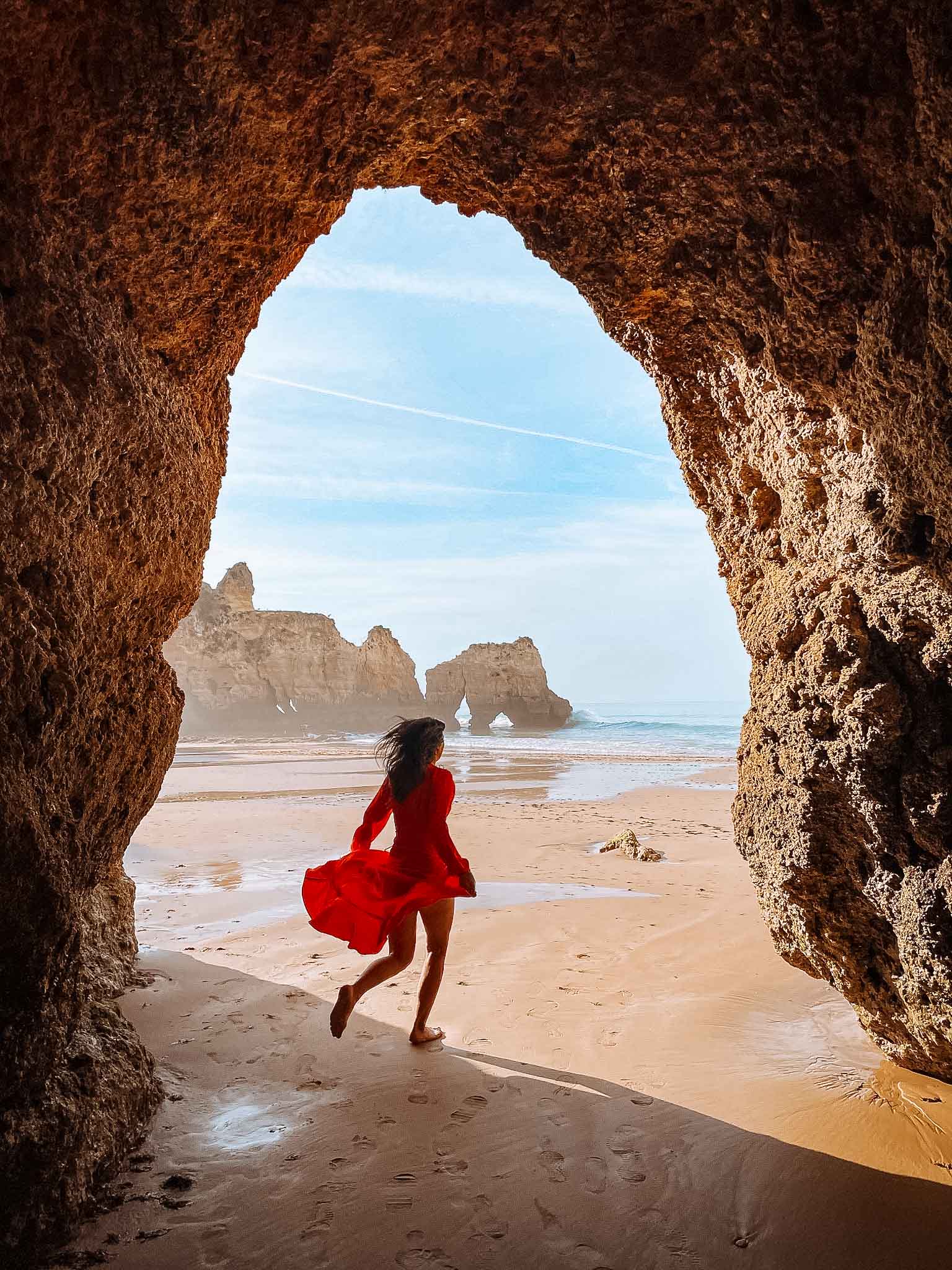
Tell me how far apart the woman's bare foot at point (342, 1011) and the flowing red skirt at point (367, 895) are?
0.20 meters

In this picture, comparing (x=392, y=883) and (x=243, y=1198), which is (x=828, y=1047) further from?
(x=243, y=1198)

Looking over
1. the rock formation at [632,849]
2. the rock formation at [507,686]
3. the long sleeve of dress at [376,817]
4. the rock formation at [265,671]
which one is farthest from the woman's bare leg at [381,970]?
the rock formation at [507,686]

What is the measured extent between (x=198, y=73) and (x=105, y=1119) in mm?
3385

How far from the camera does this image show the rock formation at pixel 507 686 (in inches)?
1887

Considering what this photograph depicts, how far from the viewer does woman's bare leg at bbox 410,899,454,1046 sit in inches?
133

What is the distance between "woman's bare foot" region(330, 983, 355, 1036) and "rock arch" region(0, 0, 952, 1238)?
29.5 inches

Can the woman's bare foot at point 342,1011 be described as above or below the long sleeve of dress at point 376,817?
below

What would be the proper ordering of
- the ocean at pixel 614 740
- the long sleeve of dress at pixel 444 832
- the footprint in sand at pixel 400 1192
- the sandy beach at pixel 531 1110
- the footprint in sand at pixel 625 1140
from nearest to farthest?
the sandy beach at pixel 531 1110
the footprint in sand at pixel 400 1192
the footprint in sand at pixel 625 1140
the long sleeve of dress at pixel 444 832
the ocean at pixel 614 740

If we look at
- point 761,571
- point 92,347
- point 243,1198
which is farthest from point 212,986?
point 761,571

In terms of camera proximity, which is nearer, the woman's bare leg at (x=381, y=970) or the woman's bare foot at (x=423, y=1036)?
the woman's bare leg at (x=381, y=970)

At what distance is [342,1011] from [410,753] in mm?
1177

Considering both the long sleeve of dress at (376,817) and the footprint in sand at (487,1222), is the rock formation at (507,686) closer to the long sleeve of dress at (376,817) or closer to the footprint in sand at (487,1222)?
the long sleeve of dress at (376,817)

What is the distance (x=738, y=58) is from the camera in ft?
6.99

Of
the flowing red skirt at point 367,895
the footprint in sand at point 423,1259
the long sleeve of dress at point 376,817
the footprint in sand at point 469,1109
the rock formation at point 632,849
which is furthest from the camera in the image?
the rock formation at point 632,849
